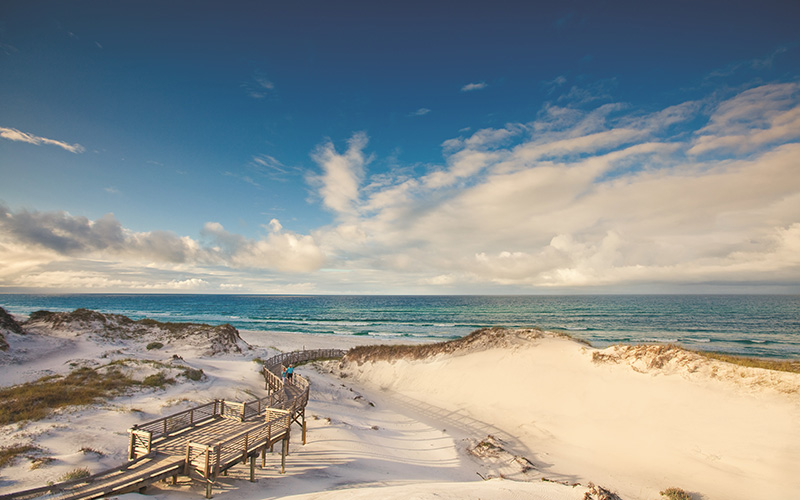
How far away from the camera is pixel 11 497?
791 centimetres

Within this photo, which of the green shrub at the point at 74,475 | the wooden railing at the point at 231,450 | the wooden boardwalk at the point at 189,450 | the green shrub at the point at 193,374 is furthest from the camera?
the green shrub at the point at 193,374

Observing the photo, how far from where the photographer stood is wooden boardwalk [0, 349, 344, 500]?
9067mm

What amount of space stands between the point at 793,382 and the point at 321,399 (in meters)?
26.8

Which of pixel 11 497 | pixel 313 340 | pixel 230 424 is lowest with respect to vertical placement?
pixel 313 340

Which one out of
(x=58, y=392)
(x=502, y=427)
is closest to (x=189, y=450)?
(x=58, y=392)

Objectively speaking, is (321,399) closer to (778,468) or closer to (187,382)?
(187,382)

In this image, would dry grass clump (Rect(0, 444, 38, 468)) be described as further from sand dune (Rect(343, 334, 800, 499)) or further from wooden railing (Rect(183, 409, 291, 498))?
sand dune (Rect(343, 334, 800, 499))

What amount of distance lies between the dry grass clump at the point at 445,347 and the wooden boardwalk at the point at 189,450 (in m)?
16.2

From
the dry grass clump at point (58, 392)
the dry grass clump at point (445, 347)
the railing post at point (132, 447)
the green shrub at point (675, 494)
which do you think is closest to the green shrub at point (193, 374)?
the dry grass clump at point (58, 392)

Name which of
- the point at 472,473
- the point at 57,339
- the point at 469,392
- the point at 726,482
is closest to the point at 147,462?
the point at 472,473

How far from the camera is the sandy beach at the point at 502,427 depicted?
38.0 feet

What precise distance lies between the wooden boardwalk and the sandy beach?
0.64m

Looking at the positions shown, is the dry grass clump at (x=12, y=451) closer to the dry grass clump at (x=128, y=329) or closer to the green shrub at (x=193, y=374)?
the green shrub at (x=193, y=374)

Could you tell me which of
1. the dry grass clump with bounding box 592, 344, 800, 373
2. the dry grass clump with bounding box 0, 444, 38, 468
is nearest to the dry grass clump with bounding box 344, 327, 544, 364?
the dry grass clump with bounding box 592, 344, 800, 373
